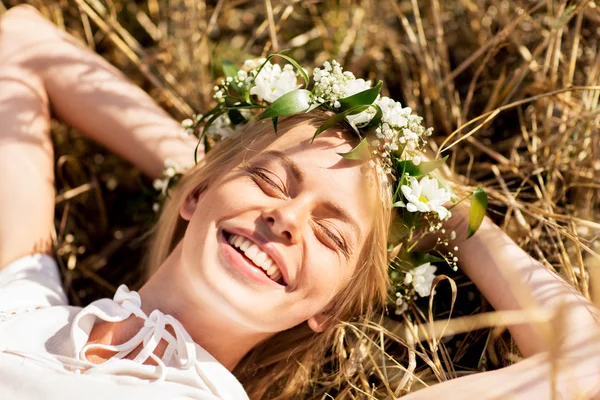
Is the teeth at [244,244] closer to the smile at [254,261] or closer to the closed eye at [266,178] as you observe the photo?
the smile at [254,261]

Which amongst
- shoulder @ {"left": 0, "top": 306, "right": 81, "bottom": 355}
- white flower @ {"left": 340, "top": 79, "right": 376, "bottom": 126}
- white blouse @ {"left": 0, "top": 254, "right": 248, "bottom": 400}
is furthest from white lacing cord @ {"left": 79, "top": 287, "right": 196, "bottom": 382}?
white flower @ {"left": 340, "top": 79, "right": 376, "bottom": 126}

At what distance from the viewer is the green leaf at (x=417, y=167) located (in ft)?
6.40

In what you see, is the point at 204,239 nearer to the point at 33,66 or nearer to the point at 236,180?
the point at 236,180

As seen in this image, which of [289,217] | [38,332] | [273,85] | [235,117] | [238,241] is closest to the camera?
[289,217]

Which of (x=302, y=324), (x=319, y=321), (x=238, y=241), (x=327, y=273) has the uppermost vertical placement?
(x=238, y=241)

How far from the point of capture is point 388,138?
1.92 meters

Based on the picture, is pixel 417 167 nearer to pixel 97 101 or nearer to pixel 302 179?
pixel 302 179

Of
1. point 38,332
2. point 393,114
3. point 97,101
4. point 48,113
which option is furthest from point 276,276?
point 48,113

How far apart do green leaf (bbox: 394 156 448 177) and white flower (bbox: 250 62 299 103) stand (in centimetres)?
45

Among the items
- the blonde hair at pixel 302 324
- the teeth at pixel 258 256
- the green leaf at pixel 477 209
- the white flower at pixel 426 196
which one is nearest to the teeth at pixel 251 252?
the teeth at pixel 258 256

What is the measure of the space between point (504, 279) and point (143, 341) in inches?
46.3

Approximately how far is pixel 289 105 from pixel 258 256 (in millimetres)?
470

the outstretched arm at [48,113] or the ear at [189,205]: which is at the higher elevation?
the outstretched arm at [48,113]

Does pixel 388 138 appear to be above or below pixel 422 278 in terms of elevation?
above
